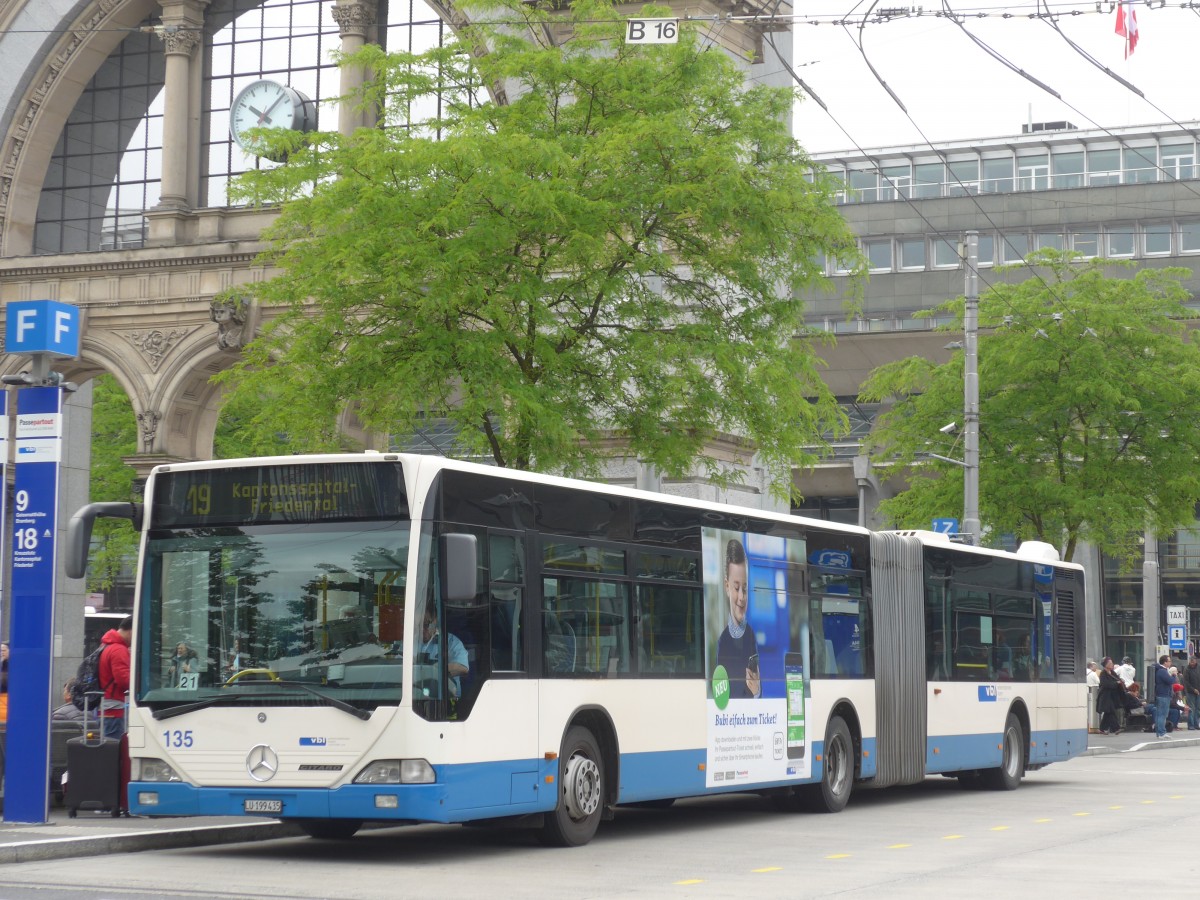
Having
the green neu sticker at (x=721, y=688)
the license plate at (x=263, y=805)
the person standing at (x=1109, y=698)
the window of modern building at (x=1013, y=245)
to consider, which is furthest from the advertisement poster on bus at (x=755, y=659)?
the window of modern building at (x=1013, y=245)

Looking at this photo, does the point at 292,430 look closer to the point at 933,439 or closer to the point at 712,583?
the point at 712,583

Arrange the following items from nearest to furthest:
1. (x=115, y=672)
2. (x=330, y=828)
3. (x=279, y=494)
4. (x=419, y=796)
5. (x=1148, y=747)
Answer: (x=419, y=796)
(x=279, y=494)
(x=330, y=828)
(x=115, y=672)
(x=1148, y=747)

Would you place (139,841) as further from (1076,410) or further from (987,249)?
(987,249)

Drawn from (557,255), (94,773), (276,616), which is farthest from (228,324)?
(276,616)

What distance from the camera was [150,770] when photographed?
1335 cm

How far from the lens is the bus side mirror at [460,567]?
41.5ft

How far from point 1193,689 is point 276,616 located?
109 ft

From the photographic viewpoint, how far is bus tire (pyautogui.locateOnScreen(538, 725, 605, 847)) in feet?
46.8

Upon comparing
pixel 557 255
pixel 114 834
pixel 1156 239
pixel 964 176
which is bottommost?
pixel 114 834

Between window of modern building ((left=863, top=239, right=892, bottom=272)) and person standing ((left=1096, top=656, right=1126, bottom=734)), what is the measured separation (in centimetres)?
3085

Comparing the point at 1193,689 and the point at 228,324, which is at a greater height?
the point at 228,324

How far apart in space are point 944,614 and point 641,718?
688 cm

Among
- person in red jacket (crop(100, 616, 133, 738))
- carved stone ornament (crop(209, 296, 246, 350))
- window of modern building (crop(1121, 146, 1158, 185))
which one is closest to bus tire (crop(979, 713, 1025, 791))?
person in red jacket (crop(100, 616, 133, 738))

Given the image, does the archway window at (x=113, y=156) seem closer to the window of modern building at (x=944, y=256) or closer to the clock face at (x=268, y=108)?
the clock face at (x=268, y=108)
